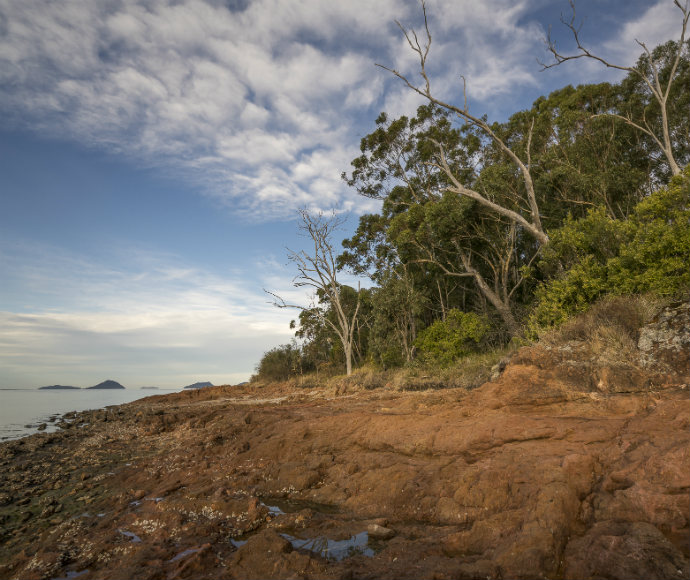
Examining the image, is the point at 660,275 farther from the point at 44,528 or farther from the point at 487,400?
the point at 44,528

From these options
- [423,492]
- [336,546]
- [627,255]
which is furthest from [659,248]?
[336,546]

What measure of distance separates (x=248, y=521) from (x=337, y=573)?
1782 mm

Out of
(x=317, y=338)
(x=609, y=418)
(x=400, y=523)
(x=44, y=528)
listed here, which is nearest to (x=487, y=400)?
(x=609, y=418)

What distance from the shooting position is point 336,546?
3.84m

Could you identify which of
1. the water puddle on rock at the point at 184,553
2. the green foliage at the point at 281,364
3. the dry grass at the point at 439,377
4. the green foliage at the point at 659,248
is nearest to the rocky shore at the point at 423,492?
the water puddle on rock at the point at 184,553

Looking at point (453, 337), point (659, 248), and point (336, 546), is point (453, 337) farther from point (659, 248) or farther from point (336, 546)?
point (336, 546)

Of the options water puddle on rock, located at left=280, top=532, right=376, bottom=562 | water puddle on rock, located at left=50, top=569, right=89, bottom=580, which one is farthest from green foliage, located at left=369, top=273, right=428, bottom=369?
water puddle on rock, located at left=50, top=569, right=89, bottom=580

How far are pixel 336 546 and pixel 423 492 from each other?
134 cm

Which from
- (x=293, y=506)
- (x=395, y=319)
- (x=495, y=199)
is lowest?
(x=293, y=506)

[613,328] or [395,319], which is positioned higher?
[395,319]

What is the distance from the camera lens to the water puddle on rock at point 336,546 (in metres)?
3.66

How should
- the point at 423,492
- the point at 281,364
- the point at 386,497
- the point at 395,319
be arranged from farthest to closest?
the point at 281,364 → the point at 395,319 → the point at 386,497 → the point at 423,492

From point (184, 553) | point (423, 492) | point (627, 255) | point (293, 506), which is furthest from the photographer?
point (627, 255)

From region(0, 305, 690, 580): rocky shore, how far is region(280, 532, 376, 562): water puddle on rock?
2cm
